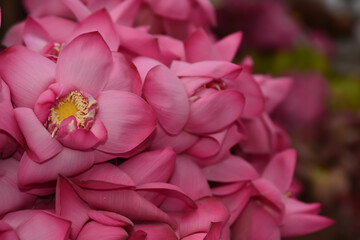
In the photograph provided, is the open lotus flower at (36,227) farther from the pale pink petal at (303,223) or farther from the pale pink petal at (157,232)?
the pale pink petal at (303,223)

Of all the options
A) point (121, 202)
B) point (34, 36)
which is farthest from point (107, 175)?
point (34, 36)

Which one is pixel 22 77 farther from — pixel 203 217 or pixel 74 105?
pixel 203 217

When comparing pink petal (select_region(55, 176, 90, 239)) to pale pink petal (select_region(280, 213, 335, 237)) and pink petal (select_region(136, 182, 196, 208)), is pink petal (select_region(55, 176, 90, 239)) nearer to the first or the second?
pink petal (select_region(136, 182, 196, 208))

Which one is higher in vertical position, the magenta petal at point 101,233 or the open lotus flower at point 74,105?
the open lotus flower at point 74,105

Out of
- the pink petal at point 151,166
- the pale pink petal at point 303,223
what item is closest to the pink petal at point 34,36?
the pink petal at point 151,166

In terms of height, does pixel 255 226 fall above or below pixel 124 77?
below

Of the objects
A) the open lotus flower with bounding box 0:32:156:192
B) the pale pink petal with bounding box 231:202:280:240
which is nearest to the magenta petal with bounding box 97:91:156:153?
the open lotus flower with bounding box 0:32:156:192
